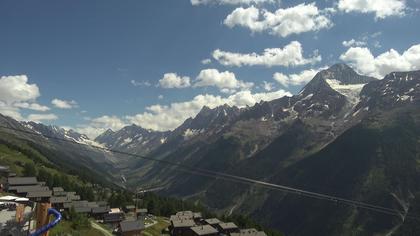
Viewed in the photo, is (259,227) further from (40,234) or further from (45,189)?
(40,234)

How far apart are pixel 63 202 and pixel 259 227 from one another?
82549 millimetres

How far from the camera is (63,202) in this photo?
17100cm

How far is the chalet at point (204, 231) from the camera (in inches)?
6693

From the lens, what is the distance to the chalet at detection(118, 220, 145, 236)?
151625mm

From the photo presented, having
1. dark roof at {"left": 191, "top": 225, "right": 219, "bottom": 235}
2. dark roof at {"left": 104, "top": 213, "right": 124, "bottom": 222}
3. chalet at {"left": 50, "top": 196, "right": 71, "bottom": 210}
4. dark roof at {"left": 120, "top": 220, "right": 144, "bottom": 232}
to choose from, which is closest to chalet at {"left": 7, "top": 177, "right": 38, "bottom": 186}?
chalet at {"left": 50, "top": 196, "right": 71, "bottom": 210}

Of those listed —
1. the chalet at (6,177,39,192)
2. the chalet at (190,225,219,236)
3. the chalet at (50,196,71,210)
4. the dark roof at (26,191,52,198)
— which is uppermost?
the chalet at (6,177,39,192)

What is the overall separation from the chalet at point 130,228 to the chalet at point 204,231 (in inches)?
973

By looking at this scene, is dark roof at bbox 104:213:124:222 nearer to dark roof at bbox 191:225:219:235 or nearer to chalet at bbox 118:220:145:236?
chalet at bbox 118:220:145:236

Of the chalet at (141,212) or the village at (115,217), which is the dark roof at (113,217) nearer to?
the village at (115,217)

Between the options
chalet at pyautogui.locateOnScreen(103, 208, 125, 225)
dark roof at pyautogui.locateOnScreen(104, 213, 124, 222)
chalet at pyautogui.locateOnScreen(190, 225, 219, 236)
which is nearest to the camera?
chalet at pyautogui.locateOnScreen(190, 225, 219, 236)


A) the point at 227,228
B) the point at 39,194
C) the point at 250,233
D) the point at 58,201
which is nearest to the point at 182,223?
the point at 227,228

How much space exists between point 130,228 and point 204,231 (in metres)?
33.2

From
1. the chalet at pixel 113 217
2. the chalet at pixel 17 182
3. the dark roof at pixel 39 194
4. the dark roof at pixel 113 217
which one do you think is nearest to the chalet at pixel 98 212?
the chalet at pixel 113 217

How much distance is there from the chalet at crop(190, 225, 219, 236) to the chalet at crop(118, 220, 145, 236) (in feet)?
81.1
